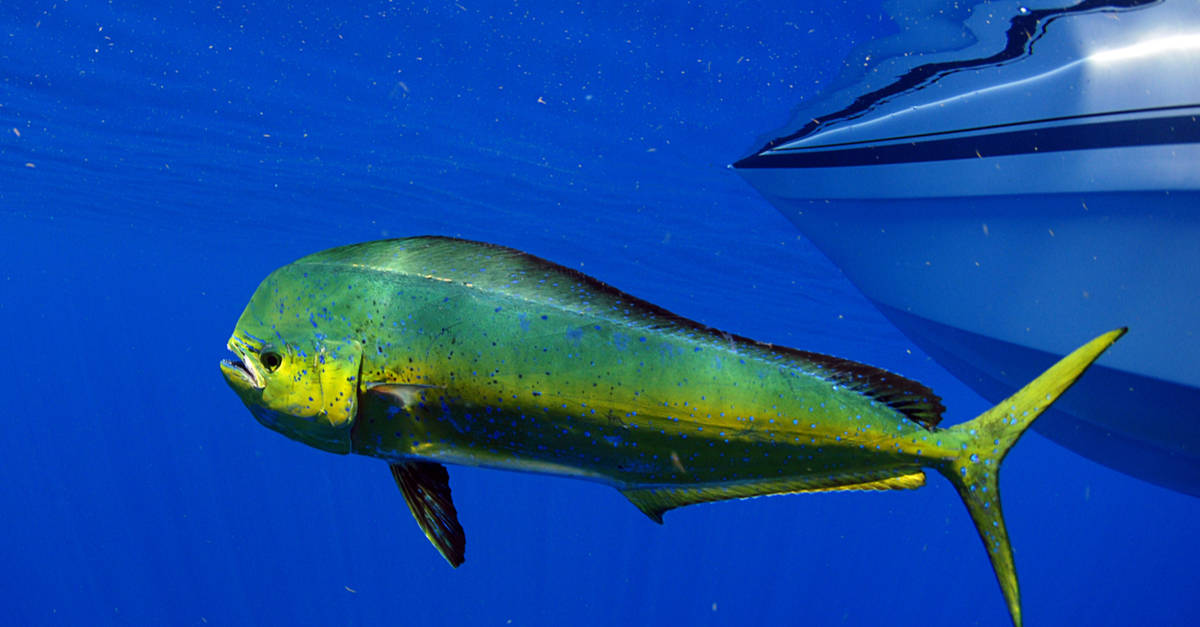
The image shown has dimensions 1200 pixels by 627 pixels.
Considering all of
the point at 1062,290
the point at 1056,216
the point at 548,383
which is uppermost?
the point at 1056,216

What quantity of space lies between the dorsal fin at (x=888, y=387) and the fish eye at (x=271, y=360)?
61 centimetres

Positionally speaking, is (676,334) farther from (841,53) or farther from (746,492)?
(841,53)

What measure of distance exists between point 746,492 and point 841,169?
190 inches

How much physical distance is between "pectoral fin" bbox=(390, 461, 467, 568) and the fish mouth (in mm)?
253

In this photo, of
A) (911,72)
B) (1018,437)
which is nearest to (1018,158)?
(911,72)

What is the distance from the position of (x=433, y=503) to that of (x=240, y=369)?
0.33m

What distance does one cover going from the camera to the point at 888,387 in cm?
77

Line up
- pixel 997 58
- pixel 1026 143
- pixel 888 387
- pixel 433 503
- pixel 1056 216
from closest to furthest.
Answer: pixel 888 387, pixel 433 503, pixel 1056 216, pixel 1026 143, pixel 997 58

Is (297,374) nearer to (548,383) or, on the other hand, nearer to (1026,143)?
(548,383)

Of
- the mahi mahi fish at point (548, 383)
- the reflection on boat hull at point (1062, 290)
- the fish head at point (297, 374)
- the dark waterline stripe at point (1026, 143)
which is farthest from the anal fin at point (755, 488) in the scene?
the dark waterline stripe at point (1026, 143)

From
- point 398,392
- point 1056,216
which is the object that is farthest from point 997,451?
point 1056,216

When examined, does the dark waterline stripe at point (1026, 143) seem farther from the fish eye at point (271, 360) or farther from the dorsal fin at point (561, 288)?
the fish eye at point (271, 360)

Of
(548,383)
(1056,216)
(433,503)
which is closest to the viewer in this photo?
(548,383)

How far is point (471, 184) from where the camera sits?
51.3ft
